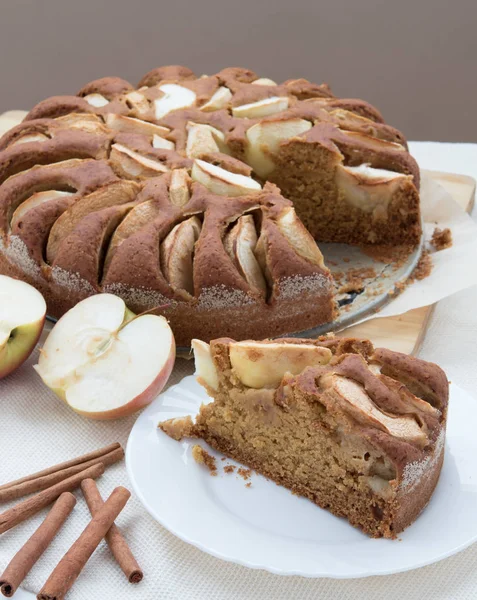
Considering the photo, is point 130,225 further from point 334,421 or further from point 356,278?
point 334,421

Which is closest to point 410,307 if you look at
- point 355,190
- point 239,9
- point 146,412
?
point 355,190

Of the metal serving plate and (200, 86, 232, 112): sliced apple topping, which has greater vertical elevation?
(200, 86, 232, 112): sliced apple topping

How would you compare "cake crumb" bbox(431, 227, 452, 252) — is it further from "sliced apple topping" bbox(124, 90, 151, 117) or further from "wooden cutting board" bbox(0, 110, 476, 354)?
"sliced apple topping" bbox(124, 90, 151, 117)

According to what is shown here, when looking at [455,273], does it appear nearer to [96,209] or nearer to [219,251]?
[219,251]

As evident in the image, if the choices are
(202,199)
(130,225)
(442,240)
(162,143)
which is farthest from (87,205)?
(442,240)

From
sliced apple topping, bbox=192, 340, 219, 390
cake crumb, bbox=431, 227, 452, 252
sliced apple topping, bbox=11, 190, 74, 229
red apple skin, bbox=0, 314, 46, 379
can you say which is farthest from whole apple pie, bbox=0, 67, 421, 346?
sliced apple topping, bbox=192, 340, 219, 390

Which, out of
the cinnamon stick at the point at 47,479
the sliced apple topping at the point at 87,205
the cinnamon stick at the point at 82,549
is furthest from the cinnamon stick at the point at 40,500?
the sliced apple topping at the point at 87,205
